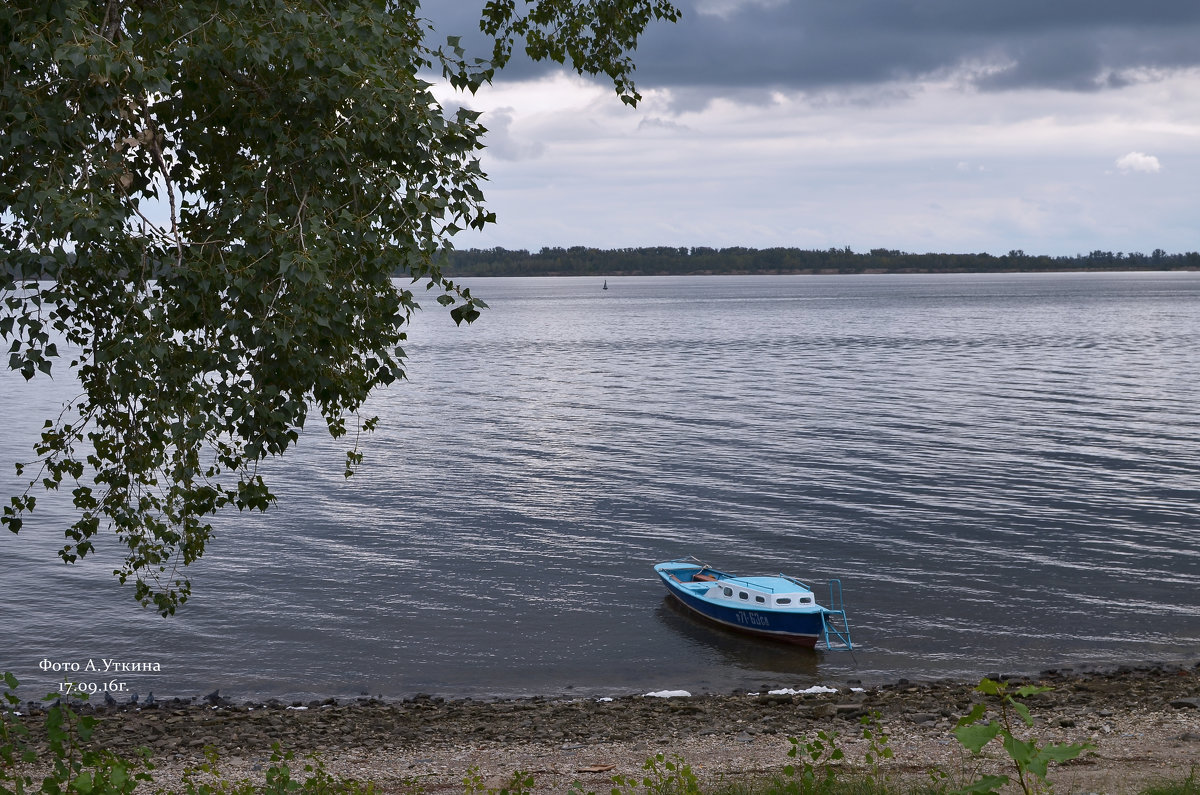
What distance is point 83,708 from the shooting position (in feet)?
62.5

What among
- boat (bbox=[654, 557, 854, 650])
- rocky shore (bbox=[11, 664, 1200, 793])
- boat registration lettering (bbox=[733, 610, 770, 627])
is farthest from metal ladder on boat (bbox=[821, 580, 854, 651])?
rocky shore (bbox=[11, 664, 1200, 793])

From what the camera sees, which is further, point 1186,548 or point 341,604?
point 1186,548

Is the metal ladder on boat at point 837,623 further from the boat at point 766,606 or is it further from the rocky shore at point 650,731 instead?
the rocky shore at point 650,731

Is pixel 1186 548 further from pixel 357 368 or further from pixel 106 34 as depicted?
pixel 106 34

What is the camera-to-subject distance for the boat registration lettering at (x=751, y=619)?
80.4 feet

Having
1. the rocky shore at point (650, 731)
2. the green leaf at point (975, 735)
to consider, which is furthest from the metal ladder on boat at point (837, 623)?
the green leaf at point (975, 735)

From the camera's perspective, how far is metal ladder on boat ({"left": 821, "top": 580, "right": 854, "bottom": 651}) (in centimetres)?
2380

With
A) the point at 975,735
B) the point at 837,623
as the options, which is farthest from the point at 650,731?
the point at 975,735

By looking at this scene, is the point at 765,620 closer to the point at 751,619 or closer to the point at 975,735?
the point at 751,619

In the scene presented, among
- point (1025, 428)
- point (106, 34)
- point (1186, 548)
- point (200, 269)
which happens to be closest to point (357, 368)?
point (200, 269)

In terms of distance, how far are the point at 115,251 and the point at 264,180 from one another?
50.9 inches

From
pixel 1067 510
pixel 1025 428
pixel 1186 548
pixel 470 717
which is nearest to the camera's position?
pixel 470 717

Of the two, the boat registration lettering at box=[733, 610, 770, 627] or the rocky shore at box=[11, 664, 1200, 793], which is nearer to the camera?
the rocky shore at box=[11, 664, 1200, 793]

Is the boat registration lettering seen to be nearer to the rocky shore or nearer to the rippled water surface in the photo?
the rippled water surface
